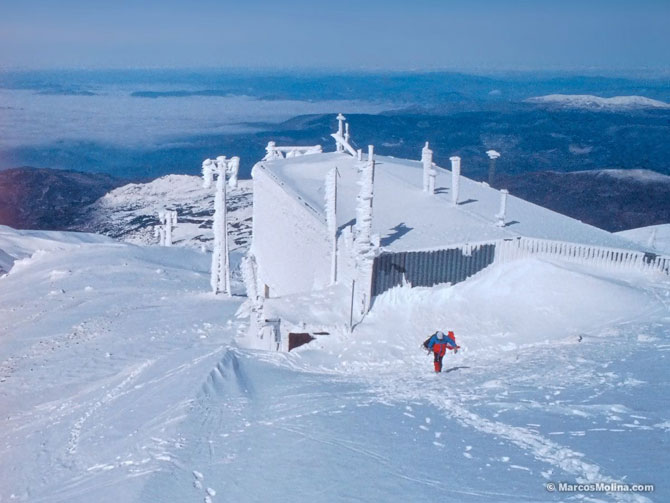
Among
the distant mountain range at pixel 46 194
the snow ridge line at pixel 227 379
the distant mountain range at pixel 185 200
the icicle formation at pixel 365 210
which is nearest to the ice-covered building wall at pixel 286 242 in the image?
the icicle formation at pixel 365 210

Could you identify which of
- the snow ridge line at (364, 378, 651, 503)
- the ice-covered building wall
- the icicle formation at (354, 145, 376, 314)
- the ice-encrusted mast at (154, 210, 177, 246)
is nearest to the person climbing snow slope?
the snow ridge line at (364, 378, 651, 503)

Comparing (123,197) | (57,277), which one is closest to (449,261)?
(57,277)

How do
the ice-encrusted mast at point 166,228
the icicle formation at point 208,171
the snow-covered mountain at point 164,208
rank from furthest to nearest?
the snow-covered mountain at point 164,208, the ice-encrusted mast at point 166,228, the icicle formation at point 208,171

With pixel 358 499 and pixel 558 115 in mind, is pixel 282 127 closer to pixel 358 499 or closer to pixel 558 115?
pixel 558 115

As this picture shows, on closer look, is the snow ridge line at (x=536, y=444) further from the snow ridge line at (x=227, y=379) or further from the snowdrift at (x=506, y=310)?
the snowdrift at (x=506, y=310)

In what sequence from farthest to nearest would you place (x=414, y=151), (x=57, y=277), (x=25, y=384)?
(x=414, y=151) → (x=57, y=277) → (x=25, y=384)
